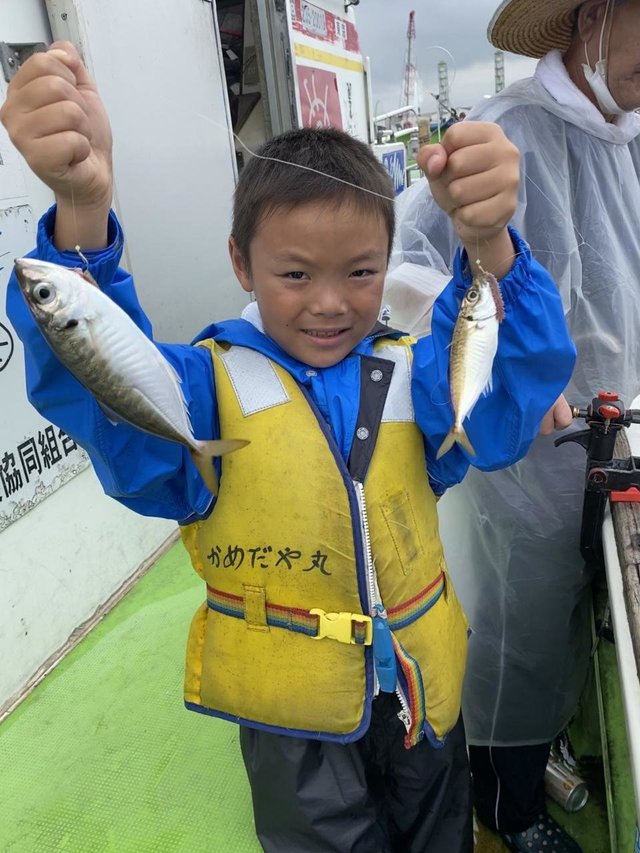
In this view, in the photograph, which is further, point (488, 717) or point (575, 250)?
point (488, 717)

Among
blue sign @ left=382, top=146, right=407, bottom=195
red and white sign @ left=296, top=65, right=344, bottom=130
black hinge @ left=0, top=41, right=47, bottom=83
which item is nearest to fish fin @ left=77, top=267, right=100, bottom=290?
black hinge @ left=0, top=41, right=47, bottom=83

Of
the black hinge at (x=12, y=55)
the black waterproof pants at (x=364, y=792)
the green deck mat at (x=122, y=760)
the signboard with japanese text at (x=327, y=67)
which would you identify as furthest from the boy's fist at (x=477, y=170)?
the signboard with japanese text at (x=327, y=67)

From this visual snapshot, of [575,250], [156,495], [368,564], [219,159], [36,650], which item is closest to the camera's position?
[156,495]

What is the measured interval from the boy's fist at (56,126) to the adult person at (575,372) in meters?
1.34

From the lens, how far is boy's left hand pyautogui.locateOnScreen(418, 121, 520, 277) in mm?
1196

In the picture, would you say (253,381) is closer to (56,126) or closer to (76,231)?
(76,231)

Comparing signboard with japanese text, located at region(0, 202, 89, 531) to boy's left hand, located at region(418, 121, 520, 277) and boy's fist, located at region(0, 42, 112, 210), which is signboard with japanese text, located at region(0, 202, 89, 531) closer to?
boy's fist, located at region(0, 42, 112, 210)

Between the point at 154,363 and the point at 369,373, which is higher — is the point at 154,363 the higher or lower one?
the higher one

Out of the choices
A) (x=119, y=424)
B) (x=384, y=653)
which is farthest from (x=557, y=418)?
(x=119, y=424)

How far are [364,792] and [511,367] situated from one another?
1.18m

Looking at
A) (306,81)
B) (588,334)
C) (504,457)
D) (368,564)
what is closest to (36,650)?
(368,564)

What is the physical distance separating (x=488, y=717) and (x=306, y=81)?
15.1 feet

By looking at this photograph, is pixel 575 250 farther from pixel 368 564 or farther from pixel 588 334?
pixel 368 564

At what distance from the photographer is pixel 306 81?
16.1 ft
